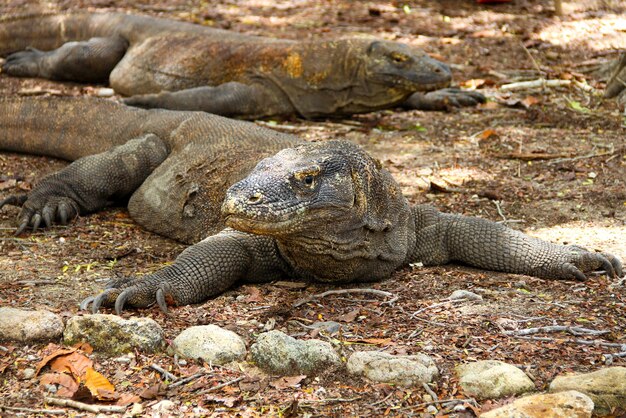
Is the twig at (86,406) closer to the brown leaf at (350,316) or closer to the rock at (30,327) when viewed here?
the rock at (30,327)

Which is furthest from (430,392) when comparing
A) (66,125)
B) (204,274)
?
(66,125)

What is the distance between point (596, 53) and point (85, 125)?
595 centimetres

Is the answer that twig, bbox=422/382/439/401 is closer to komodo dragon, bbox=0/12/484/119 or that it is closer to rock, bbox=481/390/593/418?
rock, bbox=481/390/593/418

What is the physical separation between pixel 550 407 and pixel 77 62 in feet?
24.9

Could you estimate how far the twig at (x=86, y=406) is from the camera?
3.22 metres

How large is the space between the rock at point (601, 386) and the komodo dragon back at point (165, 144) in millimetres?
2404

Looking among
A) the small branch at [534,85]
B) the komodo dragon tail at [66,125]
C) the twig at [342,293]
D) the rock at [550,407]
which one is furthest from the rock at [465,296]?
the small branch at [534,85]

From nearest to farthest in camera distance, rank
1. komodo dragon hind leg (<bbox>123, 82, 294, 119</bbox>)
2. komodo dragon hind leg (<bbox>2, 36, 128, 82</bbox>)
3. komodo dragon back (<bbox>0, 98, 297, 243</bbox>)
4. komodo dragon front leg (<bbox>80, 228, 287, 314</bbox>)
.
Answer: komodo dragon front leg (<bbox>80, 228, 287, 314</bbox>) → komodo dragon back (<bbox>0, 98, 297, 243</bbox>) → komodo dragon hind leg (<bbox>123, 82, 294, 119</bbox>) → komodo dragon hind leg (<bbox>2, 36, 128, 82</bbox>)

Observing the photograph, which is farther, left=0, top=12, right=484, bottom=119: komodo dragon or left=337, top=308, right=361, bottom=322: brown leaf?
left=0, top=12, right=484, bottom=119: komodo dragon

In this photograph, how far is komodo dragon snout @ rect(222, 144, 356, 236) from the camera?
12.8 feet

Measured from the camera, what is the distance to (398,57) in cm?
806

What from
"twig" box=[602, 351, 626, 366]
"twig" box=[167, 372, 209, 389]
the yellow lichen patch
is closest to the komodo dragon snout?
"twig" box=[167, 372, 209, 389]

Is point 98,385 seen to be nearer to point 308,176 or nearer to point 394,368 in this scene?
point 394,368

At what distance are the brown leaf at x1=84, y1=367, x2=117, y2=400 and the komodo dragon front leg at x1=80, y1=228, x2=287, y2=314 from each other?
0.77 m
